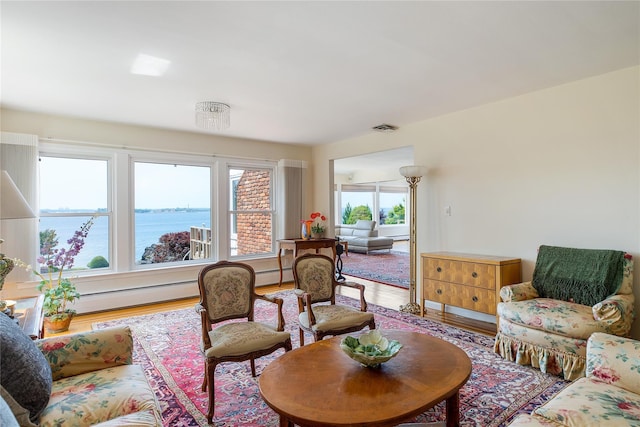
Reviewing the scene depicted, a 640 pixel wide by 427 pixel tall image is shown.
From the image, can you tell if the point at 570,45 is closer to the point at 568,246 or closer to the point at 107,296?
the point at 568,246

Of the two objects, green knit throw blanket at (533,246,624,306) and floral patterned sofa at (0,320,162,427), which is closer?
floral patterned sofa at (0,320,162,427)

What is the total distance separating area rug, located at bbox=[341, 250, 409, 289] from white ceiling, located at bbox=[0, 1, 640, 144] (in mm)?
3342

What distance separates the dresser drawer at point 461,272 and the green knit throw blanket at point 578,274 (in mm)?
391

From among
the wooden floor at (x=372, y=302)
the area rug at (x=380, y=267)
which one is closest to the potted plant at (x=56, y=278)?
the wooden floor at (x=372, y=302)

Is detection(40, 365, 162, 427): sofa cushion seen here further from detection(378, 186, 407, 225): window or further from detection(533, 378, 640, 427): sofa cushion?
detection(378, 186, 407, 225): window

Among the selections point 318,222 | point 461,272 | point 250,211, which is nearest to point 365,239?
point 318,222

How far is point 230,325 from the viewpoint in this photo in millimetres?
2510

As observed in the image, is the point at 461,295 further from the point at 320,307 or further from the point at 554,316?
the point at 320,307

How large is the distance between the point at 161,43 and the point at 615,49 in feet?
10.8

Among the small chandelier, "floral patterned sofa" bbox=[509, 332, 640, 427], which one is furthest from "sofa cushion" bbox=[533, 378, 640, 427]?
the small chandelier

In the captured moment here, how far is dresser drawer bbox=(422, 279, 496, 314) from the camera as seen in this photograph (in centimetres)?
340

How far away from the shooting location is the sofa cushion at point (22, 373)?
1.32 m

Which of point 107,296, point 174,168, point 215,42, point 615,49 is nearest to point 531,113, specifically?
point 615,49

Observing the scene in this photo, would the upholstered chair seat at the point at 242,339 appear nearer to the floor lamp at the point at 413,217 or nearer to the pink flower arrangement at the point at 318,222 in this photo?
the floor lamp at the point at 413,217
